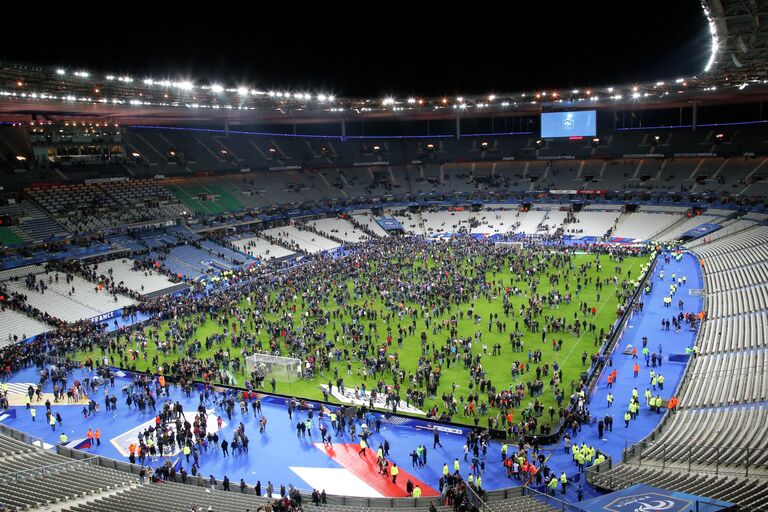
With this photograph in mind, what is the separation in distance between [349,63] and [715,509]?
45.0 meters

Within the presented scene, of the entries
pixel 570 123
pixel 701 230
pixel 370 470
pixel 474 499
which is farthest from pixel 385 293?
pixel 570 123

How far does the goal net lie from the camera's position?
28250 mm

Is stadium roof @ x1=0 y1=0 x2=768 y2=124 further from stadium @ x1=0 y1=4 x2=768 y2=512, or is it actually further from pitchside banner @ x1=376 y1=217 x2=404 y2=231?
pitchside banner @ x1=376 y1=217 x2=404 y2=231

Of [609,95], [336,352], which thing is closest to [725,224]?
[609,95]

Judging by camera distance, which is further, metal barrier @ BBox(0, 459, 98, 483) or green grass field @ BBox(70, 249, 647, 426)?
green grass field @ BBox(70, 249, 647, 426)

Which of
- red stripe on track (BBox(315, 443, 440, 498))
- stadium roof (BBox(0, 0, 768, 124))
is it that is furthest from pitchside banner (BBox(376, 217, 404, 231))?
red stripe on track (BBox(315, 443, 440, 498))

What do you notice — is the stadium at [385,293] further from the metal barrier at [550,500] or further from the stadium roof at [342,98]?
the stadium roof at [342,98]

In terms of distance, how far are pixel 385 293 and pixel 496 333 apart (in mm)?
10210

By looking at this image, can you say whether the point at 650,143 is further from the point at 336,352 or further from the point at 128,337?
the point at 128,337

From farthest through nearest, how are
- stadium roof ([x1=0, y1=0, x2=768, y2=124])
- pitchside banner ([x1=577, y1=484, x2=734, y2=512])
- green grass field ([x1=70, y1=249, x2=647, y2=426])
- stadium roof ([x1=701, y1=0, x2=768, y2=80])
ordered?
stadium roof ([x1=0, y1=0, x2=768, y2=124]), green grass field ([x1=70, y1=249, x2=647, y2=426]), stadium roof ([x1=701, y1=0, x2=768, y2=80]), pitchside banner ([x1=577, y1=484, x2=734, y2=512])

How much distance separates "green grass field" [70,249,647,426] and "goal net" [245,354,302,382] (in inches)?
25.5

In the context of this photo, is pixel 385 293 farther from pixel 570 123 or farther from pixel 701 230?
pixel 570 123

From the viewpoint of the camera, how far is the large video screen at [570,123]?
7100 cm

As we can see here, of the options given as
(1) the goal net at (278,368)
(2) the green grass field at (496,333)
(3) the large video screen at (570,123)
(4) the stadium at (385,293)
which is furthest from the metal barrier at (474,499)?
(3) the large video screen at (570,123)
